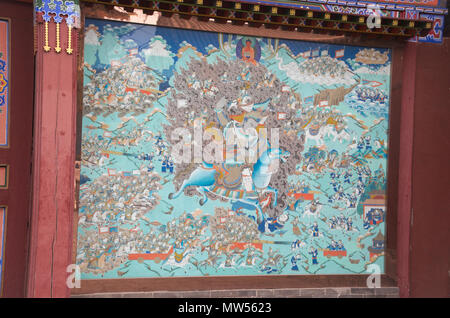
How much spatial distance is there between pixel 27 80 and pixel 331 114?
3.28m

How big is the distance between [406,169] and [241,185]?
6.36ft

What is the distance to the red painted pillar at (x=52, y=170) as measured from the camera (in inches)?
140

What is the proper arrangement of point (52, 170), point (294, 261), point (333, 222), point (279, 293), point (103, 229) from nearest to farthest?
point (52, 170)
point (103, 229)
point (279, 293)
point (294, 261)
point (333, 222)

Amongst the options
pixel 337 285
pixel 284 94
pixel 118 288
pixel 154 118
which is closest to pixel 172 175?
pixel 154 118

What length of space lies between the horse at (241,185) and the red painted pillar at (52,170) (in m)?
1.11

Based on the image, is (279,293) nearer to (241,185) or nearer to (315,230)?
(315,230)

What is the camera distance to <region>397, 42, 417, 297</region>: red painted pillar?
180 inches

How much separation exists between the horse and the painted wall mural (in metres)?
0.01

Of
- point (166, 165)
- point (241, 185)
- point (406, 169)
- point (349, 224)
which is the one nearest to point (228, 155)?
point (241, 185)

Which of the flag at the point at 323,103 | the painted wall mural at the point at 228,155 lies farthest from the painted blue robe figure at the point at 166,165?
the flag at the point at 323,103

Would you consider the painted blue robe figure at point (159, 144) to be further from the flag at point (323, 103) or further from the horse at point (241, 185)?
the flag at point (323, 103)

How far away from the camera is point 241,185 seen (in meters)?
4.38

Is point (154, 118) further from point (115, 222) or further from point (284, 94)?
point (284, 94)

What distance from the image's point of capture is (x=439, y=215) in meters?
4.61
